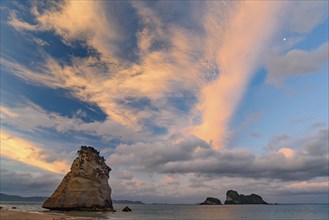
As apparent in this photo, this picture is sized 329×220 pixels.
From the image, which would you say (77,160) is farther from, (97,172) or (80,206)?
(80,206)

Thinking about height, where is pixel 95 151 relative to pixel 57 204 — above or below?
above

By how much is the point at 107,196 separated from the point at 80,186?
43.4ft

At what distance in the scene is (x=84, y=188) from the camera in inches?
4102

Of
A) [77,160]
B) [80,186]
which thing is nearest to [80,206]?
[80,186]

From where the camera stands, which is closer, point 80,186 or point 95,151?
point 80,186

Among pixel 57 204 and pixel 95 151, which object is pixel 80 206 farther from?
pixel 95 151

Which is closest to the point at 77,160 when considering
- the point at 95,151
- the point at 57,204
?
the point at 95,151

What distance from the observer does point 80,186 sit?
341 feet

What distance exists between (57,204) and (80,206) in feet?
26.5

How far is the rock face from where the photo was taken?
103 metres

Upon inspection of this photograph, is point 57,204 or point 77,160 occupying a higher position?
point 77,160

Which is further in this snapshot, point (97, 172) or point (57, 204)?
point (97, 172)

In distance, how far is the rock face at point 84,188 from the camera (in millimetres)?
102562

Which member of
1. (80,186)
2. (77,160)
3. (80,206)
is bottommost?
(80,206)
